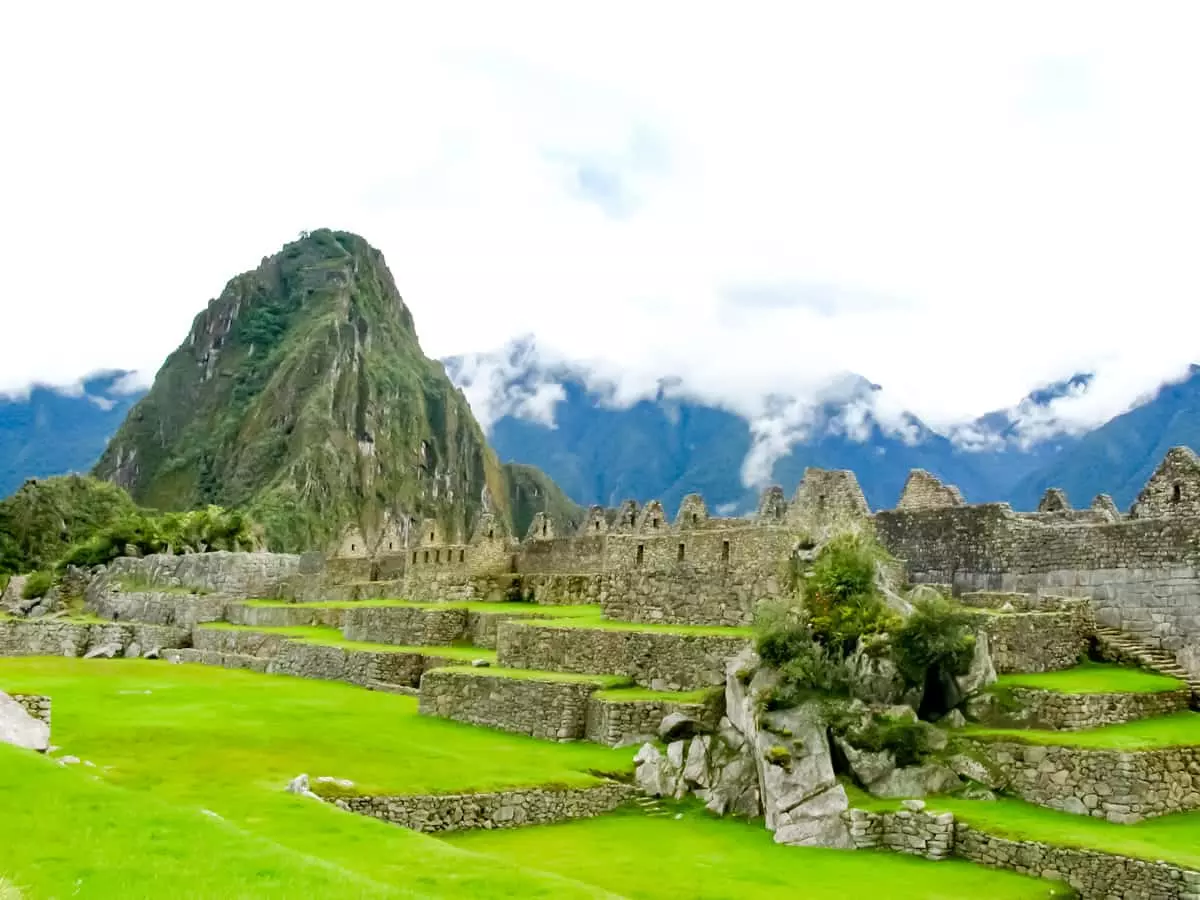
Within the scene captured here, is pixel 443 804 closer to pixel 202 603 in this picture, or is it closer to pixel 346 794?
pixel 346 794

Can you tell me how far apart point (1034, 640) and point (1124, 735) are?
11.4ft

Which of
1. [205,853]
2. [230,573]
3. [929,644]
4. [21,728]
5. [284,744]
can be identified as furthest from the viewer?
[230,573]

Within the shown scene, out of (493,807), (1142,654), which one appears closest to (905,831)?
(493,807)

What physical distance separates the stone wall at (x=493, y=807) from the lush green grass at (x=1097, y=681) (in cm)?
695

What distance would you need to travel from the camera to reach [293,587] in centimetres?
4994

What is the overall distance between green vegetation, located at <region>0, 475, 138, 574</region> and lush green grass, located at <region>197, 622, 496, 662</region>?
159 ft

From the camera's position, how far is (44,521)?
90.2 meters

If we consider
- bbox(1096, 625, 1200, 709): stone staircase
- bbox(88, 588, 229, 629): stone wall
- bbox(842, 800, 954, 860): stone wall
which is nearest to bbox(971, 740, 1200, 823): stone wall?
bbox(842, 800, 954, 860): stone wall

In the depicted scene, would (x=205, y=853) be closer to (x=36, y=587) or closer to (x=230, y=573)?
(x=230, y=573)

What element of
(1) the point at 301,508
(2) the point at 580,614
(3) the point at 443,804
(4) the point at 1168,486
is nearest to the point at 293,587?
(2) the point at 580,614

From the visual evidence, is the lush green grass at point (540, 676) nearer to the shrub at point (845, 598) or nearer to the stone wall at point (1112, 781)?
the shrub at point (845, 598)

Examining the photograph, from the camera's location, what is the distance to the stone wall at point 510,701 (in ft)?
69.5

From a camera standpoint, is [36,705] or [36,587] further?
[36,587]

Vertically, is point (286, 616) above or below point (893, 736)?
above
